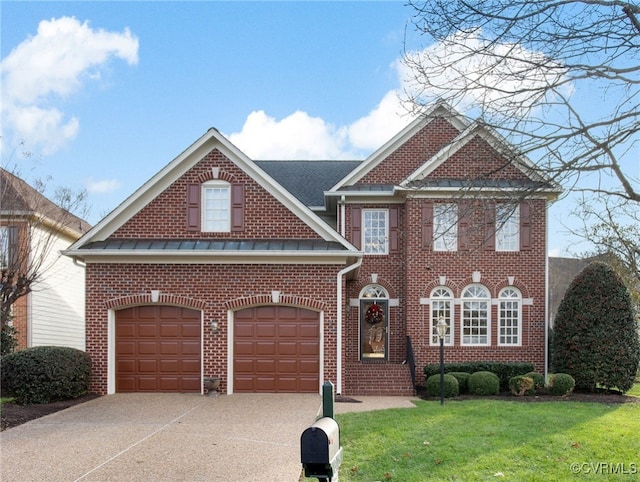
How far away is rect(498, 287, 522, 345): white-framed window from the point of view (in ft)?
57.3

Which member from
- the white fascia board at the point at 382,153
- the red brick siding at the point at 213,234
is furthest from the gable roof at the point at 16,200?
the white fascia board at the point at 382,153

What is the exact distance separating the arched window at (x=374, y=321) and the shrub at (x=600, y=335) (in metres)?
5.39

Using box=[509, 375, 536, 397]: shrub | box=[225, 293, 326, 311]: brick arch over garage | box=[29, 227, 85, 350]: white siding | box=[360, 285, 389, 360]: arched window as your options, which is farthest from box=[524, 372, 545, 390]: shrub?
box=[29, 227, 85, 350]: white siding

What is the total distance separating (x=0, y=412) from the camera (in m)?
11.7

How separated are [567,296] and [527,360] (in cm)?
238

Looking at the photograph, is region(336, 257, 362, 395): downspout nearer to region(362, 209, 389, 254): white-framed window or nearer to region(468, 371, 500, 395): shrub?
region(468, 371, 500, 395): shrub

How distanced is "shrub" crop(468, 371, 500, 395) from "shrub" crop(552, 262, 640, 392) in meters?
2.29

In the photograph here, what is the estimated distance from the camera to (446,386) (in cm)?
1478

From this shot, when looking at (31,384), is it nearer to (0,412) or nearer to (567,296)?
(0,412)

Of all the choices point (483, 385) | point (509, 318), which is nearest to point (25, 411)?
point (483, 385)

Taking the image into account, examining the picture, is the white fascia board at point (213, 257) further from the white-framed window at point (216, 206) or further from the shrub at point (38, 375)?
the shrub at point (38, 375)

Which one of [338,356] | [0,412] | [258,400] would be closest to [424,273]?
[338,356]

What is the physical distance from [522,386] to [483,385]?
1.00 m

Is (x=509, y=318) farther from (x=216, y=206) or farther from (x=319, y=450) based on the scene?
(x=319, y=450)
